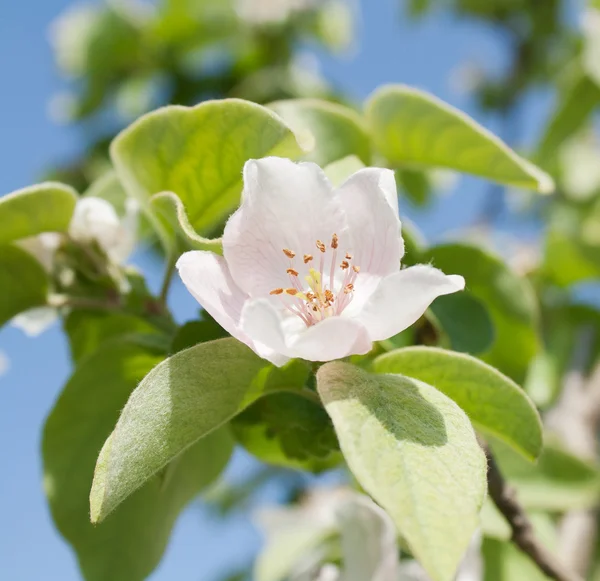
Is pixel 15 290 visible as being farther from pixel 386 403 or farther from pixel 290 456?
pixel 386 403

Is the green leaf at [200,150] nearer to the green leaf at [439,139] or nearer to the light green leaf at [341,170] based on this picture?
the light green leaf at [341,170]

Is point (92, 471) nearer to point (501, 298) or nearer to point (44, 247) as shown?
point (44, 247)

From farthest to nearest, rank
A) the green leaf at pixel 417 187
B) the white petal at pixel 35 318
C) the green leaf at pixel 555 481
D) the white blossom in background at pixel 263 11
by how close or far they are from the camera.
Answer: the white blossom in background at pixel 263 11 → the green leaf at pixel 417 187 → the green leaf at pixel 555 481 → the white petal at pixel 35 318

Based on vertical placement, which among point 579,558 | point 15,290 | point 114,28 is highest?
point 15,290

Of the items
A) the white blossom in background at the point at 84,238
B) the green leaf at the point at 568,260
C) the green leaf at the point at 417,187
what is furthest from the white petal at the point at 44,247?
the green leaf at the point at 417,187

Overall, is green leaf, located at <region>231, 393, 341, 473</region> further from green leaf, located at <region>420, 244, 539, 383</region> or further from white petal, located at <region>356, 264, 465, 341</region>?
green leaf, located at <region>420, 244, 539, 383</region>

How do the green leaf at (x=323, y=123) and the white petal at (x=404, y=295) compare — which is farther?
the green leaf at (x=323, y=123)

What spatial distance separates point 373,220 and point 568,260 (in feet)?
3.19

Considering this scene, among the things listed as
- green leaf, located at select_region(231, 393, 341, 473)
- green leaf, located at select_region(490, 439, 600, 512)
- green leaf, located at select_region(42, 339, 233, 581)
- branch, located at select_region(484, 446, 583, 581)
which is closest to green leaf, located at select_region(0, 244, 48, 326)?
green leaf, located at select_region(42, 339, 233, 581)

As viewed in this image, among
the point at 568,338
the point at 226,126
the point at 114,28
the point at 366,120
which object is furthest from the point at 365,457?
the point at 114,28

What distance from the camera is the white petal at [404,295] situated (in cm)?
52

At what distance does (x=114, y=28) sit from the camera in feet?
9.61

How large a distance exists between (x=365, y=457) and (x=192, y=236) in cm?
22

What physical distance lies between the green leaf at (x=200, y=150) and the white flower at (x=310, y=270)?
50 millimetres
